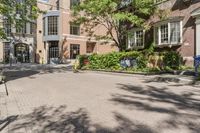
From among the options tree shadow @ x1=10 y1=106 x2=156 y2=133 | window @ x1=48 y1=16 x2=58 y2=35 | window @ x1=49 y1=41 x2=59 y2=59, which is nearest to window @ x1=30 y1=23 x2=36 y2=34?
window @ x1=49 y1=41 x2=59 y2=59

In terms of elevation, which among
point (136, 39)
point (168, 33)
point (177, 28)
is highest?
point (177, 28)

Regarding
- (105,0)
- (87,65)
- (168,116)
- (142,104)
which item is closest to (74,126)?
(168,116)

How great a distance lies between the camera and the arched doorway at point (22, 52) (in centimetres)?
4840

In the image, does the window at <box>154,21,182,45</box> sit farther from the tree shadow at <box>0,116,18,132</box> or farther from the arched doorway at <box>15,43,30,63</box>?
the arched doorway at <box>15,43,30,63</box>

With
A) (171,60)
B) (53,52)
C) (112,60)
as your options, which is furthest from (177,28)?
(53,52)

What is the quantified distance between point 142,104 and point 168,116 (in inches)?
67.0

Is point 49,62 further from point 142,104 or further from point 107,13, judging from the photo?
point 142,104

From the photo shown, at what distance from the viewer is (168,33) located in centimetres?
2253

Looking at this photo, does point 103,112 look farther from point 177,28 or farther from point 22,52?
point 22,52

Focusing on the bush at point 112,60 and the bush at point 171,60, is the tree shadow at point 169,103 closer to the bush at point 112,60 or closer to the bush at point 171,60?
the bush at point 171,60

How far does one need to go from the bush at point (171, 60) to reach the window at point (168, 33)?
6.50ft

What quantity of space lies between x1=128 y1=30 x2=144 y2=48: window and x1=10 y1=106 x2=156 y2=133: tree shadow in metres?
18.3

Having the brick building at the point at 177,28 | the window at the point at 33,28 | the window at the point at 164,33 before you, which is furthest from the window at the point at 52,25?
the window at the point at 164,33

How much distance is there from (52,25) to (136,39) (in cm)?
2228
